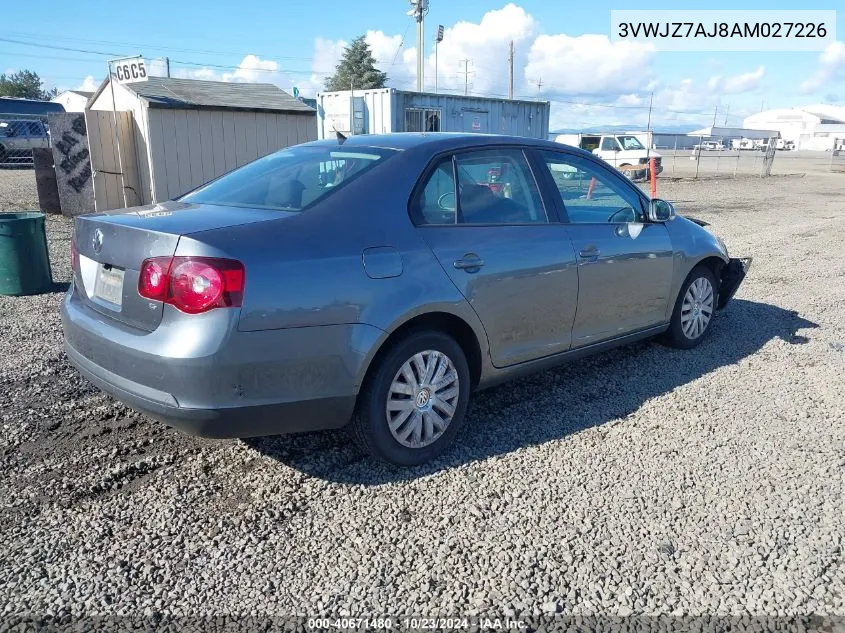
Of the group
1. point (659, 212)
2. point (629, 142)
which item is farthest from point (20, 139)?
point (659, 212)

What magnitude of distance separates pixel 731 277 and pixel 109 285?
4982mm

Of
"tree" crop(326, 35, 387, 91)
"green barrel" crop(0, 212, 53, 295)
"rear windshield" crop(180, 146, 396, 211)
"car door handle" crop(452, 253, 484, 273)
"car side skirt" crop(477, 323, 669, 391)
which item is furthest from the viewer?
"tree" crop(326, 35, 387, 91)

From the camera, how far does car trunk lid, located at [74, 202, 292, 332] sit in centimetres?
303

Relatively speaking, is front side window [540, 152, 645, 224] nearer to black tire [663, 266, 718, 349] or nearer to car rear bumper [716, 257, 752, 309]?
black tire [663, 266, 718, 349]

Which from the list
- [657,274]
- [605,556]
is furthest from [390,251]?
[657,274]

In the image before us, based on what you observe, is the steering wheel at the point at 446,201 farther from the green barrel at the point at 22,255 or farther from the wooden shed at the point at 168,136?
the wooden shed at the point at 168,136

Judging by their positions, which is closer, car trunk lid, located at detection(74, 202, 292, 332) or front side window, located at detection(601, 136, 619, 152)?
car trunk lid, located at detection(74, 202, 292, 332)

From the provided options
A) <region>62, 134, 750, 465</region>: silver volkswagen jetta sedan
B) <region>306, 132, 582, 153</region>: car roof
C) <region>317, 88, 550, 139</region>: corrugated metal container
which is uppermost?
<region>317, 88, 550, 139</region>: corrugated metal container

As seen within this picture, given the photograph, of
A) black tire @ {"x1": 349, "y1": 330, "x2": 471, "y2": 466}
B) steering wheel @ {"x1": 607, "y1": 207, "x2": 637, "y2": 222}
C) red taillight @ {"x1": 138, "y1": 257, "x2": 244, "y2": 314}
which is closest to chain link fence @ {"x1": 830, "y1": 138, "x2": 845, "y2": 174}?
steering wheel @ {"x1": 607, "y1": 207, "x2": 637, "y2": 222}

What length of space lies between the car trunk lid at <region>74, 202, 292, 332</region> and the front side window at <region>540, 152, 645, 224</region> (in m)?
1.98

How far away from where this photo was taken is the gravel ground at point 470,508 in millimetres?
2701

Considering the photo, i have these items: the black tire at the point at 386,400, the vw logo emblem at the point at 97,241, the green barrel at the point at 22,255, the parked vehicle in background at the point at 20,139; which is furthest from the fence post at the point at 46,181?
the parked vehicle in background at the point at 20,139

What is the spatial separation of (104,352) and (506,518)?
1994 millimetres

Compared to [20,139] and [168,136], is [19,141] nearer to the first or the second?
[20,139]
